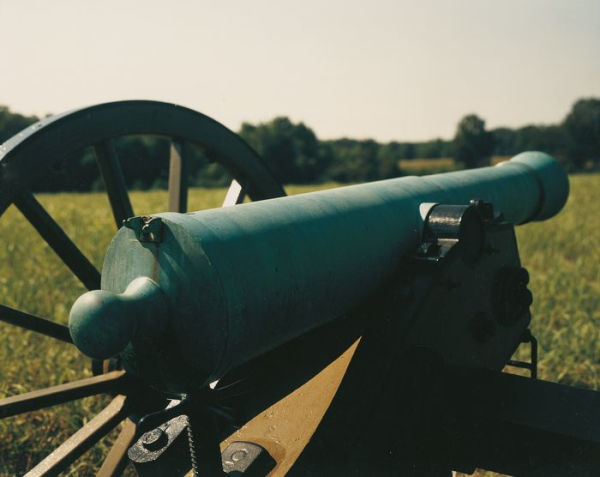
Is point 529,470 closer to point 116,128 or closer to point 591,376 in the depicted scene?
point 116,128

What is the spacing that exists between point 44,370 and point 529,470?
317 cm

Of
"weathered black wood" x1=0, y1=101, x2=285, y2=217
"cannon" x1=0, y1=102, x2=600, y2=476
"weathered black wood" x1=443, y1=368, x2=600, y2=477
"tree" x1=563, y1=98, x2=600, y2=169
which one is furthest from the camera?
"tree" x1=563, y1=98, x2=600, y2=169

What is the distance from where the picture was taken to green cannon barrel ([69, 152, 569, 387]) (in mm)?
1260

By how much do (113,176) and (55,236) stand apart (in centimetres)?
35

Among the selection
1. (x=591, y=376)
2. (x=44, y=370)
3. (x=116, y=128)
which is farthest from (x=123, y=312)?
(x=591, y=376)

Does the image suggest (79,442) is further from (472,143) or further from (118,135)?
(472,143)

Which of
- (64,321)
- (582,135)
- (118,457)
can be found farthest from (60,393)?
(582,135)

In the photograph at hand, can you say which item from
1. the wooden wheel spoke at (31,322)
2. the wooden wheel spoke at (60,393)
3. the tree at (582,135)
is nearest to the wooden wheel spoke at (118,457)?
the wooden wheel spoke at (60,393)

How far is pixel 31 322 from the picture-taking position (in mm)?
2215

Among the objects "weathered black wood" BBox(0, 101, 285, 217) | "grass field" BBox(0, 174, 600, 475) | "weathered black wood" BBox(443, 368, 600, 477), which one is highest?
"weathered black wood" BBox(0, 101, 285, 217)

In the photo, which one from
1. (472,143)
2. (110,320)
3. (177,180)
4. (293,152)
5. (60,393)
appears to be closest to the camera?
(110,320)

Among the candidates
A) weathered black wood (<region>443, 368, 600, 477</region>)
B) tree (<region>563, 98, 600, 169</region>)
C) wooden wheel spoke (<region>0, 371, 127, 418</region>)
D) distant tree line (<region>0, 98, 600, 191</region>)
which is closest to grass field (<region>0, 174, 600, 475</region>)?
wooden wheel spoke (<region>0, 371, 127, 418</region>)

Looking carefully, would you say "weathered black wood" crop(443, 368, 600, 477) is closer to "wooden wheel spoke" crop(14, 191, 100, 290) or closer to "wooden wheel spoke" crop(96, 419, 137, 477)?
"wooden wheel spoke" crop(96, 419, 137, 477)

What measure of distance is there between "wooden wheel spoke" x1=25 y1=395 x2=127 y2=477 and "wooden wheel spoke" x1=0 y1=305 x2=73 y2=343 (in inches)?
13.4
